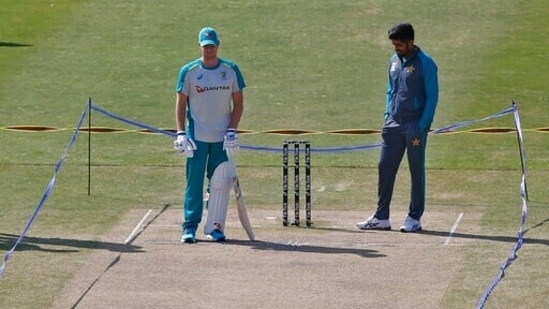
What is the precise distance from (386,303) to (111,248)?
321 cm

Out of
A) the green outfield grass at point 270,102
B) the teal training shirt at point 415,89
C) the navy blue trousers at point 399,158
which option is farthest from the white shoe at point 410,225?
the teal training shirt at point 415,89

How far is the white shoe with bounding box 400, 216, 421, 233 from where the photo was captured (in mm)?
14601

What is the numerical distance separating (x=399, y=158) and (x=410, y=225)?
2.37 ft

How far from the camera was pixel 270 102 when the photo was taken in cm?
2280

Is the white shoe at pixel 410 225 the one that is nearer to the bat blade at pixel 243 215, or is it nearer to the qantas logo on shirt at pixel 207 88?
the bat blade at pixel 243 215

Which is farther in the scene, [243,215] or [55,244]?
[243,215]

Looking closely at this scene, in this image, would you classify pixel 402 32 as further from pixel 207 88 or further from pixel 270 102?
pixel 270 102

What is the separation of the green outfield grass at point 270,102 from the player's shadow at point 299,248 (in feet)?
3.17

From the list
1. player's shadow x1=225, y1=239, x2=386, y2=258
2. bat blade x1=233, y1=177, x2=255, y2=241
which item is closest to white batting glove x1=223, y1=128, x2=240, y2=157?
bat blade x1=233, y1=177, x2=255, y2=241

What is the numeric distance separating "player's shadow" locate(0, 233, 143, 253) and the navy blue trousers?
2667 mm

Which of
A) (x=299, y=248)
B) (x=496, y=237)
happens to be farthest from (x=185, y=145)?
(x=496, y=237)

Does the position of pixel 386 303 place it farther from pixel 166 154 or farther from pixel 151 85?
pixel 151 85

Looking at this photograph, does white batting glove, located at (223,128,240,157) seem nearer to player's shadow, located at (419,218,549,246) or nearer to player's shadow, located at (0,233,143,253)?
player's shadow, located at (0,233,143,253)

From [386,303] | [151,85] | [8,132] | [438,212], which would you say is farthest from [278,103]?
[386,303]
